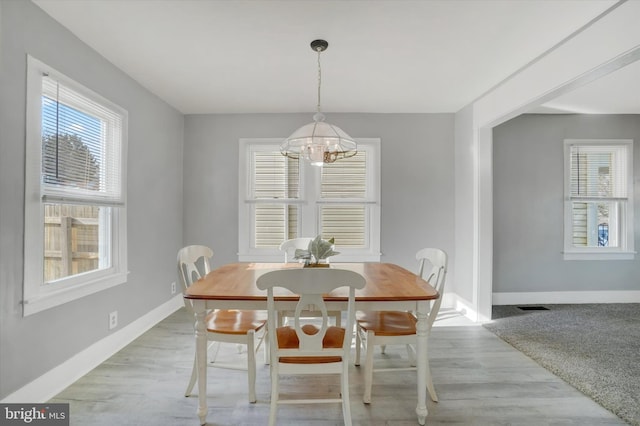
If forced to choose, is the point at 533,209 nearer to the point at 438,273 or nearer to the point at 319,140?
the point at 438,273

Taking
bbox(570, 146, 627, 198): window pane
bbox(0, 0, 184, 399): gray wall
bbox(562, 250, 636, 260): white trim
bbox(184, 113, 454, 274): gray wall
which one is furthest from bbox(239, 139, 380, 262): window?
bbox(570, 146, 627, 198): window pane

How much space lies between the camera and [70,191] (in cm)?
225

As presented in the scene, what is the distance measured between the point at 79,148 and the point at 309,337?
2.24 metres

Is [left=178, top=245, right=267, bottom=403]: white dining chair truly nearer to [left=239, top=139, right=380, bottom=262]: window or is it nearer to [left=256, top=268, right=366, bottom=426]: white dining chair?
[left=256, top=268, right=366, bottom=426]: white dining chair

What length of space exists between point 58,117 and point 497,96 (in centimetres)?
376

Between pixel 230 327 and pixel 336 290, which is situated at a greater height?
pixel 336 290

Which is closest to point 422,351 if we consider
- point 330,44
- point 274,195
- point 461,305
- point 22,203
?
point 330,44

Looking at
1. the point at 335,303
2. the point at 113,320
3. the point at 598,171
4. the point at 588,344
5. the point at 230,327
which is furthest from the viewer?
the point at 598,171

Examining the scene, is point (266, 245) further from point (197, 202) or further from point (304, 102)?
point (304, 102)

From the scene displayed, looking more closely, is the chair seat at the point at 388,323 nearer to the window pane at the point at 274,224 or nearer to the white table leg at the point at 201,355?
the white table leg at the point at 201,355

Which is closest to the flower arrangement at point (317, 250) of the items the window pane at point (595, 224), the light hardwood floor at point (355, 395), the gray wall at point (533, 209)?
the light hardwood floor at point (355, 395)

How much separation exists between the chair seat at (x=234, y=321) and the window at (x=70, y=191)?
106cm

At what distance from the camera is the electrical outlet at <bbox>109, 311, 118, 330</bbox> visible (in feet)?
8.65

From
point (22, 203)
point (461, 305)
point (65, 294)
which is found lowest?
point (461, 305)
